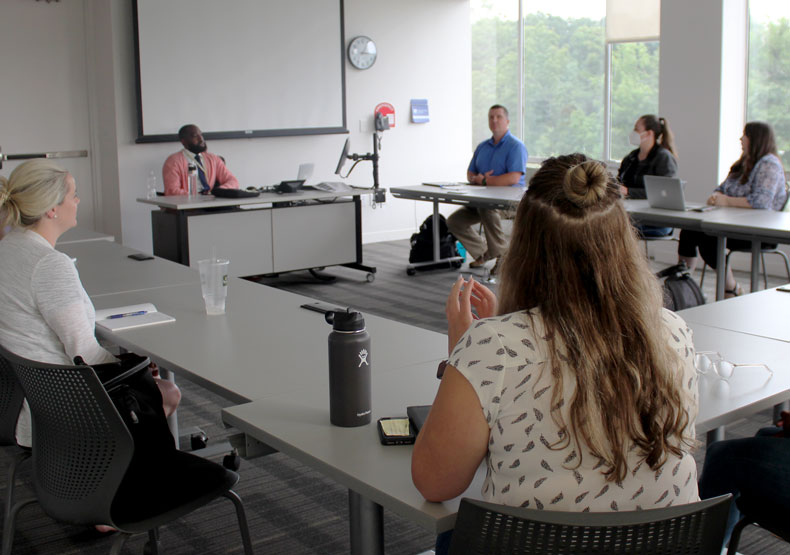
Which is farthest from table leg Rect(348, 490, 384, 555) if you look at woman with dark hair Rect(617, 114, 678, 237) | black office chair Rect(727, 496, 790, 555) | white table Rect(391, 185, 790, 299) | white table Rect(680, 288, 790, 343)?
woman with dark hair Rect(617, 114, 678, 237)

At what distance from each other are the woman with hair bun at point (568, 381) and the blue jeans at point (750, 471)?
65 cm

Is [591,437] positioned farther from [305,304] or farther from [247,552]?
[305,304]

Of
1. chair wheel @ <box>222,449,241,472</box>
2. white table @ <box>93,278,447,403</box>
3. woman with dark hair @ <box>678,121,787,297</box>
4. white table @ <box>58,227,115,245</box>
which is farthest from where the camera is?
woman with dark hair @ <box>678,121,787,297</box>

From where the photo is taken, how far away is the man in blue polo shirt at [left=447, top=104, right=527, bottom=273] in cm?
716

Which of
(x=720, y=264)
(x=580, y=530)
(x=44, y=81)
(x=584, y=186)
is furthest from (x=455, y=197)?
(x=580, y=530)

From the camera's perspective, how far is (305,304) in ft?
9.82

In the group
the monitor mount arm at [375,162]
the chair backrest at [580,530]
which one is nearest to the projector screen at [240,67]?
the monitor mount arm at [375,162]

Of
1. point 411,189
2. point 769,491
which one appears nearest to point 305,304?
point 769,491

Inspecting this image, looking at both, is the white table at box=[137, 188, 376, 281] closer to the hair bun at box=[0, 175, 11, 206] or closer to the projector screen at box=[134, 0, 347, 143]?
the projector screen at box=[134, 0, 347, 143]

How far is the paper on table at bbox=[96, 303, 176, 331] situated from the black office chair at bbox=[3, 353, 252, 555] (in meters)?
0.66

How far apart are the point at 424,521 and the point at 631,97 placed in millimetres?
7737

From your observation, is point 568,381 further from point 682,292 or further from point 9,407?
point 682,292

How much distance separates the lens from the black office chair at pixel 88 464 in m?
1.85

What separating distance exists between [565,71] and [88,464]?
8.11m
